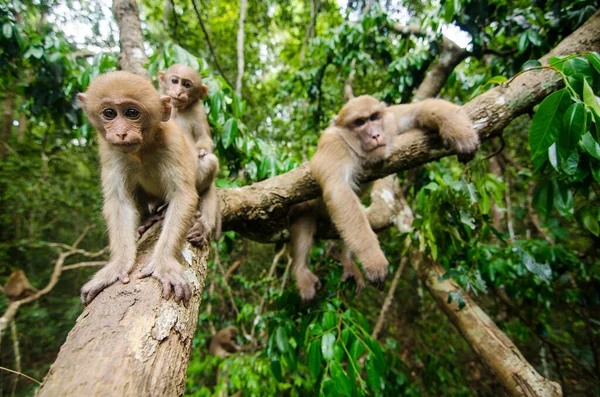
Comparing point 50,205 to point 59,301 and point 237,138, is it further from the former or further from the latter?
point 237,138

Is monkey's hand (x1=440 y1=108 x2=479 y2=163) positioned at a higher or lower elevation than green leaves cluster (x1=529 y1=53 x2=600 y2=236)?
higher

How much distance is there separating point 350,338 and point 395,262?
14.4 feet

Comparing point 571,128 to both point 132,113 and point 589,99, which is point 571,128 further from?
point 132,113

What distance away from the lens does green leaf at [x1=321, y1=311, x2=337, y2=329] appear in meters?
2.99

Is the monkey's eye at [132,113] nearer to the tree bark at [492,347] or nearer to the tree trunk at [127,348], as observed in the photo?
the tree trunk at [127,348]

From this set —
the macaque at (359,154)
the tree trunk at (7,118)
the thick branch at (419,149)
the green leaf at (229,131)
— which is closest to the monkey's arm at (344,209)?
the macaque at (359,154)

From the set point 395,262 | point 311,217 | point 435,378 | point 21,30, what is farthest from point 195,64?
point 435,378

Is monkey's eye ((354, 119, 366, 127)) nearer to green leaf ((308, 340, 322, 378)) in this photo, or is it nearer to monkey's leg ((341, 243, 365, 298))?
monkey's leg ((341, 243, 365, 298))

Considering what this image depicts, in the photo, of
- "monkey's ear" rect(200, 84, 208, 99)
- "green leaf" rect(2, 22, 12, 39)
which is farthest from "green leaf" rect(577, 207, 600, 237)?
"green leaf" rect(2, 22, 12, 39)

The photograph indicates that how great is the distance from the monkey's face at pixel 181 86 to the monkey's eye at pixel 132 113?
1.90 m

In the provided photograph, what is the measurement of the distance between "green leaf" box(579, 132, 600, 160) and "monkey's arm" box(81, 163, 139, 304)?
2926 mm

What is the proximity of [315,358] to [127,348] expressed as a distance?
1962 mm

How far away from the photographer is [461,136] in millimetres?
2639

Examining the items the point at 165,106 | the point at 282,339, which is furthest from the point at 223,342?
the point at 165,106
